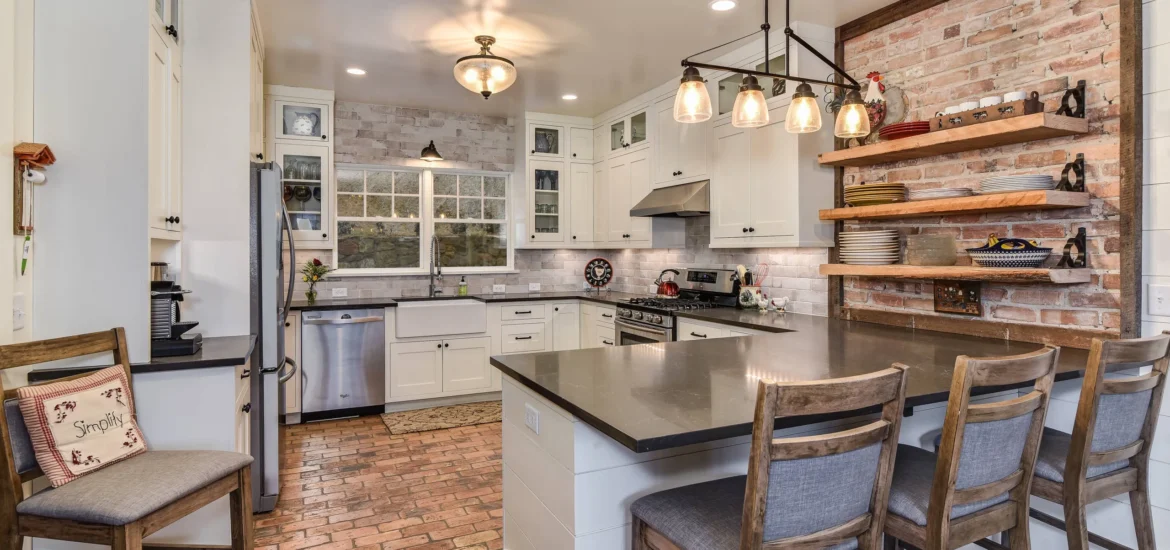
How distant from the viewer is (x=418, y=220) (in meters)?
5.66

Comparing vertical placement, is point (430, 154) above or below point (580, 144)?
below

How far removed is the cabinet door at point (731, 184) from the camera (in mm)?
3832

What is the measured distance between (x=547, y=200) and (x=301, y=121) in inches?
85.1

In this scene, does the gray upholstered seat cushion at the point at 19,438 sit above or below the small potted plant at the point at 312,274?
below

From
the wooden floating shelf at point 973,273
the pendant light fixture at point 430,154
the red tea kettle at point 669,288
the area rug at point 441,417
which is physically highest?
the pendant light fixture at point 430,154

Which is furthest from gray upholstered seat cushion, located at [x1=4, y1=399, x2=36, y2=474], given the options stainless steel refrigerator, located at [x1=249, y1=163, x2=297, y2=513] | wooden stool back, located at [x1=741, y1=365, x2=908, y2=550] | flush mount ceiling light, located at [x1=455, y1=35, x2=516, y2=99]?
flush mount ceiling light, located at [x1=455, y1=35, x2=516, y2=99]

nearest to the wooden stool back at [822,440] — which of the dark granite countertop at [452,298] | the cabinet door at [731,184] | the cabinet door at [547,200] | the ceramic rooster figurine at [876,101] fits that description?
the ceramic rooster figurine at [876,101]

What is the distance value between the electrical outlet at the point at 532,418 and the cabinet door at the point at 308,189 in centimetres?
371

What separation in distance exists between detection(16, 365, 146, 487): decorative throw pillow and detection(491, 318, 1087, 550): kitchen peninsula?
1.22m

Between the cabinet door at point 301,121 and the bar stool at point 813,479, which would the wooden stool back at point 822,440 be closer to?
the bar stool at point 813,479

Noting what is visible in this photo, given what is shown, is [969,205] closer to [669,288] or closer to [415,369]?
[669,288]

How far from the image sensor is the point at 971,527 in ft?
4.96

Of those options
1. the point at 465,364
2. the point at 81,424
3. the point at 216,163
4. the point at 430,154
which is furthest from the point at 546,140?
the point at 81,424

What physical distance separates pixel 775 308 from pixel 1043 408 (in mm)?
Result: 2357
